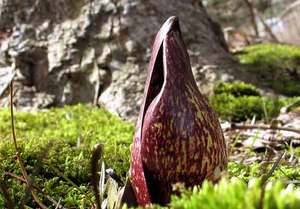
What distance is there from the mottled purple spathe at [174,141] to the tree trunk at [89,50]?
6.29 ft

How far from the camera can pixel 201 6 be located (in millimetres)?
4133

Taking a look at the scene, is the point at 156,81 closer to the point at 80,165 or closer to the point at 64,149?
the point at 80,165

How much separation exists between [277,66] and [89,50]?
1642mm

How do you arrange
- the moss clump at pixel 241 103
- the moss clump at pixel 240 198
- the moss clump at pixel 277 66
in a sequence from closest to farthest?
the moss clump at pixel 240 198
the moss clump at pixel 241 103
the moss clump at pixel 277 66

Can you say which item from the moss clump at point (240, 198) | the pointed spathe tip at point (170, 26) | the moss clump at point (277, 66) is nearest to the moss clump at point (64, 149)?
the moss clump at point (240, 198)

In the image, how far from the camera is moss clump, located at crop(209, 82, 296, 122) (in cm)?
302

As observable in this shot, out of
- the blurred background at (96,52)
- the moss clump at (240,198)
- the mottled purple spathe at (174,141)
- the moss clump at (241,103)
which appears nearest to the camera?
the moss clump at (240,198)

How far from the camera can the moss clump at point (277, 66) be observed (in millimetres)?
3871

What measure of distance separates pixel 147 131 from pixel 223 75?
7.30 ft

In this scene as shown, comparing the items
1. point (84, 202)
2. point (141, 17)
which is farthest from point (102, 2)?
point (84, 202)

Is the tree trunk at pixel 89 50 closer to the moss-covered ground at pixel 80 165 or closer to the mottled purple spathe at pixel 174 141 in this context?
the moss-covered ground at pixel 80 165

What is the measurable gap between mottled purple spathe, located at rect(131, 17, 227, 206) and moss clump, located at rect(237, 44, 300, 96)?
2.59m

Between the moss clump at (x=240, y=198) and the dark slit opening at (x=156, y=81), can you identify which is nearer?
the moss clump at (x=240, y=198)

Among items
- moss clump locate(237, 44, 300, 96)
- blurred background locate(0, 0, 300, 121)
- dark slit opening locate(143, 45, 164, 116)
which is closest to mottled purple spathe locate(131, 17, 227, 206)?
dark slit opening locate(143, 45, 164, 116)
